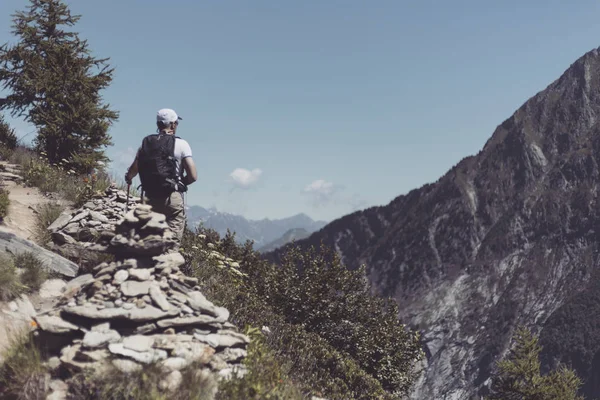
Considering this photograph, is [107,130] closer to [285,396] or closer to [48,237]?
[48,237]

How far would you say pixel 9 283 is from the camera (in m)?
6.91

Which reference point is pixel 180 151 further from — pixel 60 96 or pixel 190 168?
pixel 60 96

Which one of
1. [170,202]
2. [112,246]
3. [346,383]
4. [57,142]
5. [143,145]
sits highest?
[57,142]

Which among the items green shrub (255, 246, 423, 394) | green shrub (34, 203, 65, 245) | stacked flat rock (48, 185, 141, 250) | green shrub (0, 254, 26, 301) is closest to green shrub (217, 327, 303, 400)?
green shrub (0, 254, 26, 301)

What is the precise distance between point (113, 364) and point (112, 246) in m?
2.11

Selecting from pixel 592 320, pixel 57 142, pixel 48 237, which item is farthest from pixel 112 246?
pixel 592 320

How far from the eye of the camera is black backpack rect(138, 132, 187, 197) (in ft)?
24.2

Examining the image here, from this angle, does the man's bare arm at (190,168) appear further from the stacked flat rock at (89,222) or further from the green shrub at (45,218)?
the green shrub at (45,218)

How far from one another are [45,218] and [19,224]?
562mm

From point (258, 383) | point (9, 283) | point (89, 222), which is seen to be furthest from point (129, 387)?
point (89, 222)

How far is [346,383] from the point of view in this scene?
998 cm

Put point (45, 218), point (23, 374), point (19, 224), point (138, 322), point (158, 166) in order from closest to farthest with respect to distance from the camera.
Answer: point (23, 374)
point (138, 322)
point (158, 166)
point (19, 224)
point (45, 218)

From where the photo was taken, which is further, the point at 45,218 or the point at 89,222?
the point at 45,218

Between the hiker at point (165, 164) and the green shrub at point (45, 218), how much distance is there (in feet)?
12.4
